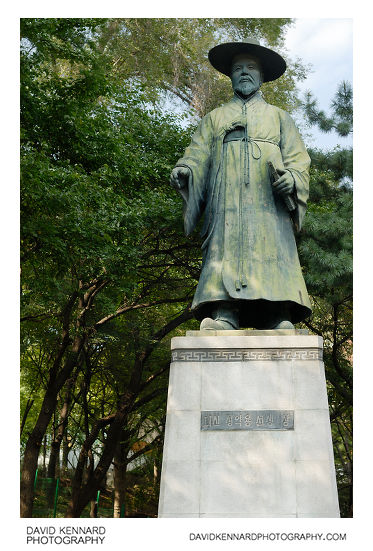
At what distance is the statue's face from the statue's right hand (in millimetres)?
1130

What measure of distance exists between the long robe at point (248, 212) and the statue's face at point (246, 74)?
12 centimetres

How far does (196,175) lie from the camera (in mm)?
6984

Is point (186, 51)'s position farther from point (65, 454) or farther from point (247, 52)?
point (65, 454)

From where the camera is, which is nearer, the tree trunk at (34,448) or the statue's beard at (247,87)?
the statue's beard at (247,87)

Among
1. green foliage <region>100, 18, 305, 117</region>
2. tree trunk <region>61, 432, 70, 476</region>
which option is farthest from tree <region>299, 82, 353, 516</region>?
tree trunk <region>61, 432, 70, 476</region>

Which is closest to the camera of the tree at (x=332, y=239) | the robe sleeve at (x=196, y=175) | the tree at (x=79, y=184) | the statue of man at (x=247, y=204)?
the statue of man at (x=247, y=204)

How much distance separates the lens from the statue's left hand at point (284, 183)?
6594mm

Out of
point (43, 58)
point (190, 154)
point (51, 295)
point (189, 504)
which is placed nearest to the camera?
point (189, 504)

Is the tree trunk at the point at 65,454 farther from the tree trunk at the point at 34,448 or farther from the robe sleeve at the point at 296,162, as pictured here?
the robe sleeve at the point at 296,162

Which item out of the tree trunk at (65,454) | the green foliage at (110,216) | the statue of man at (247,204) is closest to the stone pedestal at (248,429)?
the statue of man at (247,204)

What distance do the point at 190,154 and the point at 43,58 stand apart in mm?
3925

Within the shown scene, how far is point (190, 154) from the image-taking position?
7.12 meters

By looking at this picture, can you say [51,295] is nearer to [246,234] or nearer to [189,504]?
[246,234]
